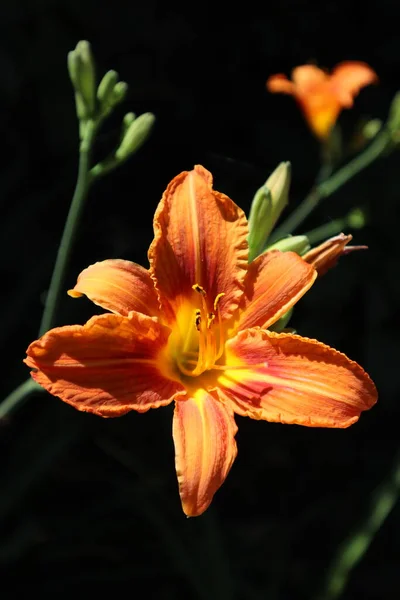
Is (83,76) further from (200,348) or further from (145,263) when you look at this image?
(145,263)

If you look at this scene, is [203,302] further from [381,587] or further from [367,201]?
[381,587]

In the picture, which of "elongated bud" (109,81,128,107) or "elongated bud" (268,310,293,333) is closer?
"elongated bud" (268,310,293,333)

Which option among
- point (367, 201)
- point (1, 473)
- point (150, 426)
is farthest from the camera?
point (367, 201)

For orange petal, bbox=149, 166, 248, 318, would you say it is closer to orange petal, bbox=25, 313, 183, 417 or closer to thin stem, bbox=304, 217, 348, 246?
orange petal, bbox=25, 313, 183, 417

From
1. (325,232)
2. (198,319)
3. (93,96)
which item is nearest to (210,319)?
(198,319)

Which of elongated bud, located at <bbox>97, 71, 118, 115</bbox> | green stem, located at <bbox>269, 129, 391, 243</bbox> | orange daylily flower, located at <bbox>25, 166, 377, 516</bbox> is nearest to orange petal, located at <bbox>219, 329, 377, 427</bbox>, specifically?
orange daylily flower, located at <bbox>25, 166, 377, 516</bbox>

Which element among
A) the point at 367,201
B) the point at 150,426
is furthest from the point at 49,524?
the point at 367,201
